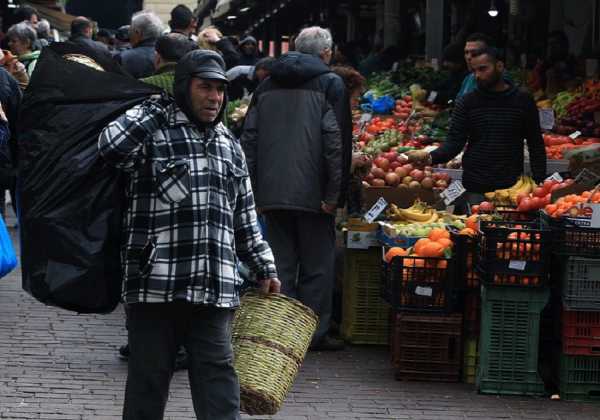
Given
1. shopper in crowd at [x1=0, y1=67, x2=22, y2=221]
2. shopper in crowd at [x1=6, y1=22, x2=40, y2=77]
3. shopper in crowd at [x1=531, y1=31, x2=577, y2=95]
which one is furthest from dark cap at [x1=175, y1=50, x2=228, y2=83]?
shopper in crowd at [x1=531, y1=31, x2=577, y2=95]

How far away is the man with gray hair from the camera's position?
10094mm

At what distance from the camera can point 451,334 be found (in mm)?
7883

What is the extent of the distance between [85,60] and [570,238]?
271 centimetres

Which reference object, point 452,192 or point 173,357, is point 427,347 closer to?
point 452,192

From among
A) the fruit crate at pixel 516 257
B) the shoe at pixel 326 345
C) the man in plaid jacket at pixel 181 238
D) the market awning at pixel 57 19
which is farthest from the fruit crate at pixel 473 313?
the market awning at pixel 57 19

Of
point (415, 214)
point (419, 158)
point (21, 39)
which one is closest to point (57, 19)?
point (21, 39)

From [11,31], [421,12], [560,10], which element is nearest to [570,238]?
[11,31]

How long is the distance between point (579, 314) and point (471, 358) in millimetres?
708

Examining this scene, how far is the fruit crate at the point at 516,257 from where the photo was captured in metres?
7.50

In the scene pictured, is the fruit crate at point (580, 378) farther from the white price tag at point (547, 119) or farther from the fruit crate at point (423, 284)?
the white price tag at point (547, 119)

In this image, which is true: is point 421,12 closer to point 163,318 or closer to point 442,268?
point 442,268

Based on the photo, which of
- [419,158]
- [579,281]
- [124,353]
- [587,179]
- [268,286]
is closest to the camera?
[268,286]

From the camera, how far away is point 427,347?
7.91 meters

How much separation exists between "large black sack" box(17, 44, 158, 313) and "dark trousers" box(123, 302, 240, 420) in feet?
0.55
